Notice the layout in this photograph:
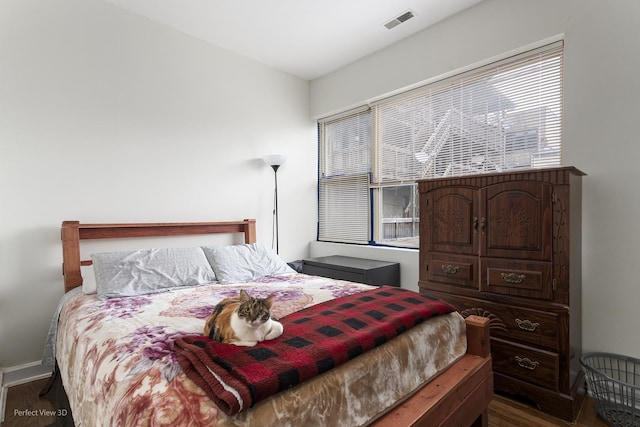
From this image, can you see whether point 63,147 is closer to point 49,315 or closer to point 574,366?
point 49,315

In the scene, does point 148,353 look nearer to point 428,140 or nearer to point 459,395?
point 459,395

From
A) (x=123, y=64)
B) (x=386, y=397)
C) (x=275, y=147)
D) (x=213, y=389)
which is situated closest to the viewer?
(x=213, y=389)

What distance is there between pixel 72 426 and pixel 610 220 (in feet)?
10.4

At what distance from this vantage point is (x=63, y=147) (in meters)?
2.39

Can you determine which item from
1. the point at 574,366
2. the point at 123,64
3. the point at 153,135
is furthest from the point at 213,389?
the point at 123,64

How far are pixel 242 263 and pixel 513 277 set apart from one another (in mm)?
1957

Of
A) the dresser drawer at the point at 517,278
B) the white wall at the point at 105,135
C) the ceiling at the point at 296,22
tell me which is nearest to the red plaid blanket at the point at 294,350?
the dresser drawer at the point at 517,278

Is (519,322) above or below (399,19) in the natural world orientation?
below

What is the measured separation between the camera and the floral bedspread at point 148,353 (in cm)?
90

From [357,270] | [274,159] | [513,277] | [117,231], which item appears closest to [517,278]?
[513,277]

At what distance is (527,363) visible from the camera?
195 cm

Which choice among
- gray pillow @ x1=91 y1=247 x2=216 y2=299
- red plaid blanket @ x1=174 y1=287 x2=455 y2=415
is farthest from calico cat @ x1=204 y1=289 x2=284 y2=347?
gray pillow @ x1=91 y1=247 x2=216 y2=299

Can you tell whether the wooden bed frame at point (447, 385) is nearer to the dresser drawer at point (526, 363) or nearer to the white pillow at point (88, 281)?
the white pillow at point (88, 281)

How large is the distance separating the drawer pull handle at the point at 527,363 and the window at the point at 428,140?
133 cm
